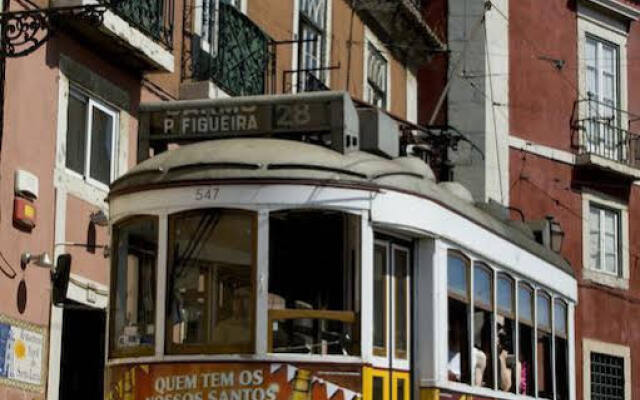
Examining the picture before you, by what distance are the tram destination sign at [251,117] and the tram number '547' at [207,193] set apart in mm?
849

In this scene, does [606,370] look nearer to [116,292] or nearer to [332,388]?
[116,292]

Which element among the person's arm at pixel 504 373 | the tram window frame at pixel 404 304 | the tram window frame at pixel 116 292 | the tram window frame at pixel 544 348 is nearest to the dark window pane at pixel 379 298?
the tram window frame at pixel 404 304

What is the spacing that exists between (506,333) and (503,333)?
0.08m

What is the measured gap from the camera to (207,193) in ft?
30.8

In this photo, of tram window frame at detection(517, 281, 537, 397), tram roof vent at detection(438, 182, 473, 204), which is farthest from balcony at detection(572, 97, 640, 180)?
tram roof vent at detection(438, 182, 473, 204)

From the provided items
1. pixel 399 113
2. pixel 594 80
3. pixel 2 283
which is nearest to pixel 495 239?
pixel 2 283

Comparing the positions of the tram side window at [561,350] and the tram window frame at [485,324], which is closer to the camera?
the tram window frame at [485,324]

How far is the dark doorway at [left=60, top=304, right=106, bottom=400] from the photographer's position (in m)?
14.1

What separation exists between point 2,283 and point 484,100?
44.6ft

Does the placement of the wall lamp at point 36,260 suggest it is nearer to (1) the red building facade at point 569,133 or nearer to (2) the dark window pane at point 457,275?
(2) the dark window pane at point 457,275

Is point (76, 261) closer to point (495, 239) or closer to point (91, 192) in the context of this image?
point (91, 192)

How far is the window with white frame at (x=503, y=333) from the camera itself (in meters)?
10.2

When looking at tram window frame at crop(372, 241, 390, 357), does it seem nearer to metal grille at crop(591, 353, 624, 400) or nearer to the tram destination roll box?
the tram destination roll box

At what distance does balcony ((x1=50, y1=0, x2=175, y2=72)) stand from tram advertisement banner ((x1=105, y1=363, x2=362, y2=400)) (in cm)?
449
